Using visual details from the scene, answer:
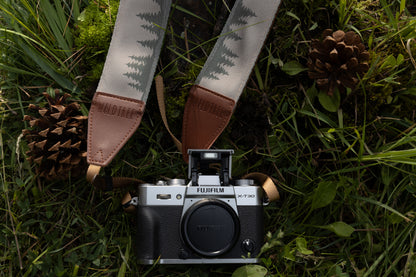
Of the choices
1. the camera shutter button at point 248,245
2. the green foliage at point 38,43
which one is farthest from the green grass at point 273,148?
the camera shutter button at point 248,245

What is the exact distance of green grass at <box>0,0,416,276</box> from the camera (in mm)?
1563

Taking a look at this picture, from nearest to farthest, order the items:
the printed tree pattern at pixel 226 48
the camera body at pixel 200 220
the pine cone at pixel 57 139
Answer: the camera body at pixel 200 220
the pine cone at pixel 57 139
the printed tree pattern at pixel 226 48

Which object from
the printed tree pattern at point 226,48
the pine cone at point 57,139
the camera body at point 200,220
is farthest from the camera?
the printed tree pattern at point 226,48

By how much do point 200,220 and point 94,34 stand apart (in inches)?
34.5

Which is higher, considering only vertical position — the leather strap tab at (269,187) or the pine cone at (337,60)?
the pine cone at (337,60)

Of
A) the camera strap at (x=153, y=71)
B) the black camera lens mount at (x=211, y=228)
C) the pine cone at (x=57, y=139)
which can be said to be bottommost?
the black camera lens mount at (x=211, y=228)

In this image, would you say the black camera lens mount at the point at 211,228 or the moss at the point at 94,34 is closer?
the black camera lens mount at the point at 211,228

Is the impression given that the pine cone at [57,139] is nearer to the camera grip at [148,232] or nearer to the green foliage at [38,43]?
the green foliage at [38,43]

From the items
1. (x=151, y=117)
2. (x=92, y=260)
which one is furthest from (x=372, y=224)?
(x=92, y=260)

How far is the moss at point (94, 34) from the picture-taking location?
1.61 m

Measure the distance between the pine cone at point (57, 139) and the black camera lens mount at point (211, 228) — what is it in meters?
0.52

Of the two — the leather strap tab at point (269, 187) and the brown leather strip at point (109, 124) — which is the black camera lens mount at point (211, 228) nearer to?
the leather strap tab at point (269, 187)

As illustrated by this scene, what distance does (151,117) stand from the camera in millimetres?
1656

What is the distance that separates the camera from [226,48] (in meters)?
1.63
